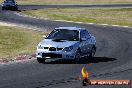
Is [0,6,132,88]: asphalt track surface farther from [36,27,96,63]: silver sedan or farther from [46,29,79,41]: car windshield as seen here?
[46,29,79,41]: car windshield

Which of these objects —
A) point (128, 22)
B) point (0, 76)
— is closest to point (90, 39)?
point (0, 76)

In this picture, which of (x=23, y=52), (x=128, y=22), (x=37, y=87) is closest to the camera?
(x=37, y=87)

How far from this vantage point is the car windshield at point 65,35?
72.1 ft

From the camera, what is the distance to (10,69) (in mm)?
18672

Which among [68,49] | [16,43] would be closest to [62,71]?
[68,49]

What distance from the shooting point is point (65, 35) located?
72.8ft

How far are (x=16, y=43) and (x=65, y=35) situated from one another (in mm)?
7832

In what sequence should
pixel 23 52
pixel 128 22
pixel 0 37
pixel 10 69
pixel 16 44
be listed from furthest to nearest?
pixel 128 22
pixel 0 37
pixel 16 44
pixel 23 52
pixel 10 69

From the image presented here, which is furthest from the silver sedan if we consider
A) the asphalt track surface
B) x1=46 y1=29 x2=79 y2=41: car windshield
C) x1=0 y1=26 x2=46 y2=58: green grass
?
x1=0 y1=26 x2=46 y2=58: green grass

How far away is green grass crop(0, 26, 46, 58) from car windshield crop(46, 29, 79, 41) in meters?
2.65

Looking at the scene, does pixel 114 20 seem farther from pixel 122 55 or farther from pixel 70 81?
pixel 70 81

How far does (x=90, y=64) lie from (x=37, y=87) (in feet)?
22.8

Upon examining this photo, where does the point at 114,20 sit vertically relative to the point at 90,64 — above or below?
below

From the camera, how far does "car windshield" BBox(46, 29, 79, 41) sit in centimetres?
2198
